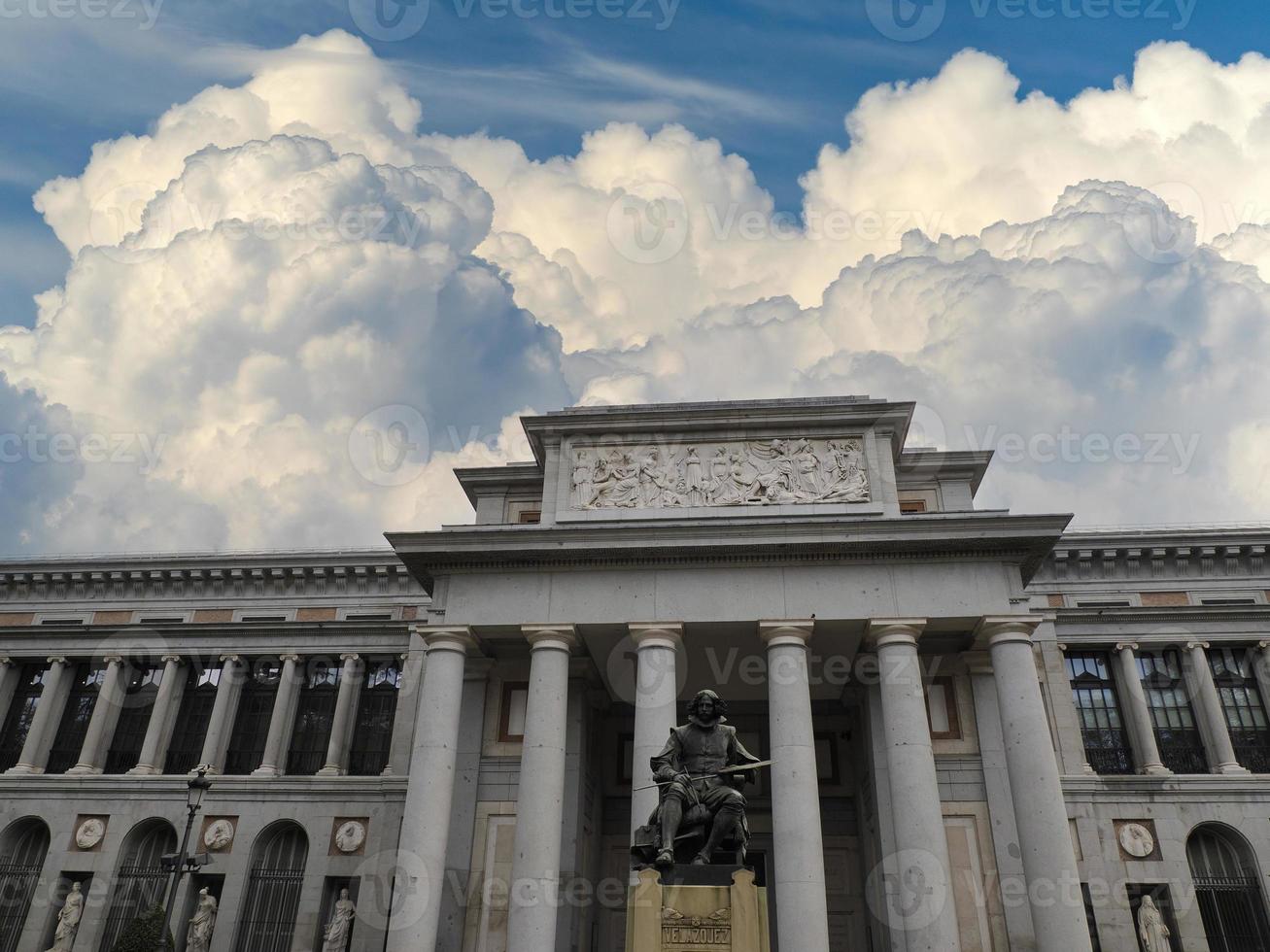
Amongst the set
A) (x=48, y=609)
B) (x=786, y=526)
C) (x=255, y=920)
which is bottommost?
(x=255, y=920)

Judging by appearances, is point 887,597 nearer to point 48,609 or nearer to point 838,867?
point 838,867

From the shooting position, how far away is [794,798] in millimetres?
24297

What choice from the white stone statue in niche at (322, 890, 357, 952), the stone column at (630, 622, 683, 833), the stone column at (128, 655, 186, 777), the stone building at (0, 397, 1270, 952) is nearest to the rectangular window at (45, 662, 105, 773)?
the stone building at (0, 397, 1270, 952)

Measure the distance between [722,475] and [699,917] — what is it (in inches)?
706

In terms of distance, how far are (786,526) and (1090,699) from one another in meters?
15.1

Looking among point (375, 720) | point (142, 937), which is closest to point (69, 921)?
point (142, 937)

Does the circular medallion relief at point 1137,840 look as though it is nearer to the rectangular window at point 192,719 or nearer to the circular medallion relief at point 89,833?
the rectangular window at point 192,719

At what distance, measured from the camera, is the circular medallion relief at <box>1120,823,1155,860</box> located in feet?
102

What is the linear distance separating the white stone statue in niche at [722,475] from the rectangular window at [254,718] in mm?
16485

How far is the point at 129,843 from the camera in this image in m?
35.2

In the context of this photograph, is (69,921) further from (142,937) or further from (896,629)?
(896,629)

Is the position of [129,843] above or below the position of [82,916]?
above

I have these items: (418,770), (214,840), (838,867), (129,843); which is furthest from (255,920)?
(838,867)

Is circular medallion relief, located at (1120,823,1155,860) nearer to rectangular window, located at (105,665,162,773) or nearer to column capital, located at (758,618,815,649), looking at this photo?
column capital, located at (758,618,815,649)
